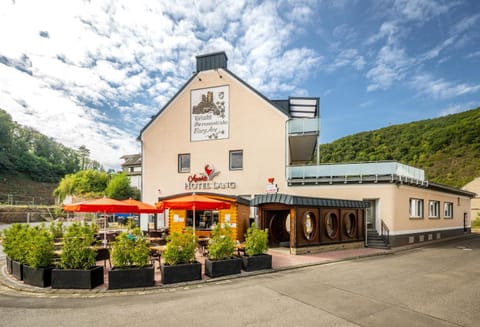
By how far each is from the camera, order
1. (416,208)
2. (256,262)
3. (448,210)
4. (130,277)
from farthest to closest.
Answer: (448,210) → (416,208) → (256,262) → (130,277)

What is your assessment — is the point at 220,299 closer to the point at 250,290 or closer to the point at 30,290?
the point at 250,290

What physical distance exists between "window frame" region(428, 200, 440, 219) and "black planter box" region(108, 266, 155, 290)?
21.1 m

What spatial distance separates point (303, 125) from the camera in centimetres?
1902

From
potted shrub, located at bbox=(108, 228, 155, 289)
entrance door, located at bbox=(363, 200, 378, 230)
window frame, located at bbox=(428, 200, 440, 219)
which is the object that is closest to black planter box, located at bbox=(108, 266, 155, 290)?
potted shrub, located at bbox=(108, 228, 155, 289)

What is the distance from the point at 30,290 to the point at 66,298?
133 centimetres

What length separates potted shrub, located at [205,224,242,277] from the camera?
28.2 ft

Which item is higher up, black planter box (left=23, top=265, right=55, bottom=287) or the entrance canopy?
the entrance canopy

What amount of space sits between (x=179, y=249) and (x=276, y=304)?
9.96ft

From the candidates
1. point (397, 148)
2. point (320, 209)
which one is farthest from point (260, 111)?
point (397, 148)

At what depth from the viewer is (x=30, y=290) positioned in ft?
23.7

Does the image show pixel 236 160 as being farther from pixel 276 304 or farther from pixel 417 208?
pixel 276 304

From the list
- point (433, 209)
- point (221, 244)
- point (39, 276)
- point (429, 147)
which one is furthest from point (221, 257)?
point (429, 147)

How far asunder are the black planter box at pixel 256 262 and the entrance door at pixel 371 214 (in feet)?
33.5

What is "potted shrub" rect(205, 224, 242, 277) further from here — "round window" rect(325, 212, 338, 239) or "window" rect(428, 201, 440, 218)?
"window" rect(428, 201, 440, 218)
